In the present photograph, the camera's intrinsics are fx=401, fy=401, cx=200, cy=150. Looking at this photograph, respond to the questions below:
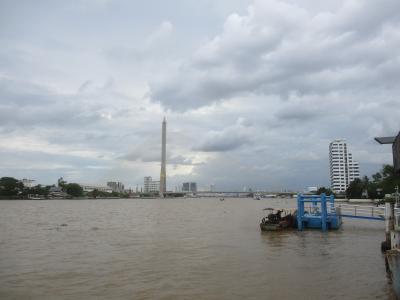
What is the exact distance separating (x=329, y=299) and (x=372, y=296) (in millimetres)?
1605

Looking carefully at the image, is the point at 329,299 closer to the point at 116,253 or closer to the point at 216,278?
the point at 216,278

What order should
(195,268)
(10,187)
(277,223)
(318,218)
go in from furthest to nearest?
1. (10,187)
2. (318,218)
3. (277,223)
4. (195,268)

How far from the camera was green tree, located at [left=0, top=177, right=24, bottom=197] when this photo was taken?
17350 cm

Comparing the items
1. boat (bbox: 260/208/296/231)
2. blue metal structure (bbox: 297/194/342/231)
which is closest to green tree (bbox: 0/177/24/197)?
boat (bbox: 260/208/296/231)

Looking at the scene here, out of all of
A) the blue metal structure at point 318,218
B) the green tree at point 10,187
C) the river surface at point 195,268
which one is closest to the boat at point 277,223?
the blue metal structure at point 318,218

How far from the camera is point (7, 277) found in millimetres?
17391

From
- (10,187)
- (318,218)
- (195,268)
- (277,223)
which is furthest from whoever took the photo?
(10,187)

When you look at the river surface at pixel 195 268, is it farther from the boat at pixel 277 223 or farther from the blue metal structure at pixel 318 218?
the blue metal structure at pixel 318 218

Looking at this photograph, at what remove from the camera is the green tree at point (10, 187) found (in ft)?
569

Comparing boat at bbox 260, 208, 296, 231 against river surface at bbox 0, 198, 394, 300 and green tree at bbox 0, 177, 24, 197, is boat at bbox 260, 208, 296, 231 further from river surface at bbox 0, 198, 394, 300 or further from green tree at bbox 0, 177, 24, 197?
green tree at bbox 0, 177, 24, 197

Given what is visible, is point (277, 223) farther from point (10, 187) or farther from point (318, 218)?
point (10, 187)

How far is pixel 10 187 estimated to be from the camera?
174m

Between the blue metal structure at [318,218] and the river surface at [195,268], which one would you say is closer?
the river surface at [195,268]

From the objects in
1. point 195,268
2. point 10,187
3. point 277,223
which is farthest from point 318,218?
point 10,187
